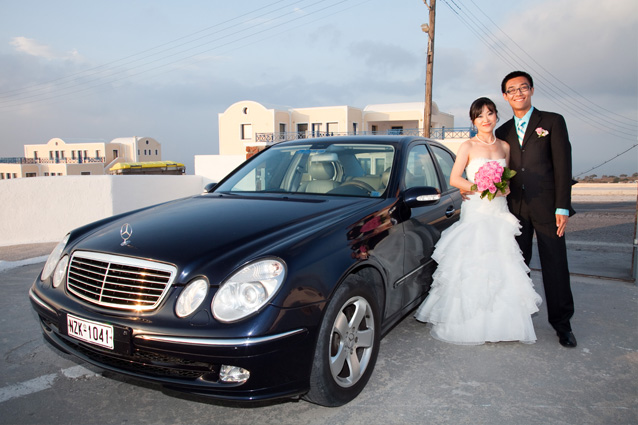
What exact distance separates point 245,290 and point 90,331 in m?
0.85

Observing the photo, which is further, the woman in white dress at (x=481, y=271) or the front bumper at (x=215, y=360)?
the woman in white dress at (x=481, y=271)

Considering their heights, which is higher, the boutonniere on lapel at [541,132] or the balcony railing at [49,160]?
the boutonniere on lapel at [541,132]

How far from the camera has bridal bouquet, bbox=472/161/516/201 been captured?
3580mm

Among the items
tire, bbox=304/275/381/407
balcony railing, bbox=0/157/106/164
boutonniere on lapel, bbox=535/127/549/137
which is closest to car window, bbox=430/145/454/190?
boutonniere on lapel, bbox=535/127/549/137

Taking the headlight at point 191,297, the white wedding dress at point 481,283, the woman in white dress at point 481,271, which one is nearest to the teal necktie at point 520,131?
the woman in white dress at point 481,271

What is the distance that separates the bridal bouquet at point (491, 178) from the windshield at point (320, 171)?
688mm

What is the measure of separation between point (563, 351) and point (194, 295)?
2780mm

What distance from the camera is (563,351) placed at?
139 inches

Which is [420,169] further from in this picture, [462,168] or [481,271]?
[481,271]

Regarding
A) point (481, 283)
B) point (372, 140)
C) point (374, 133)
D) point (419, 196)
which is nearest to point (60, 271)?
point (419, 196)

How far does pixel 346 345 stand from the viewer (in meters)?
2.66

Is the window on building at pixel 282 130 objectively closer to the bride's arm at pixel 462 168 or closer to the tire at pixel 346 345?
the bride's arm at pixel 462 168

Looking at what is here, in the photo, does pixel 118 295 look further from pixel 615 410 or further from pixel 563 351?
pixel 563 351

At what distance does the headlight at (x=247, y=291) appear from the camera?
2182 millimetres
